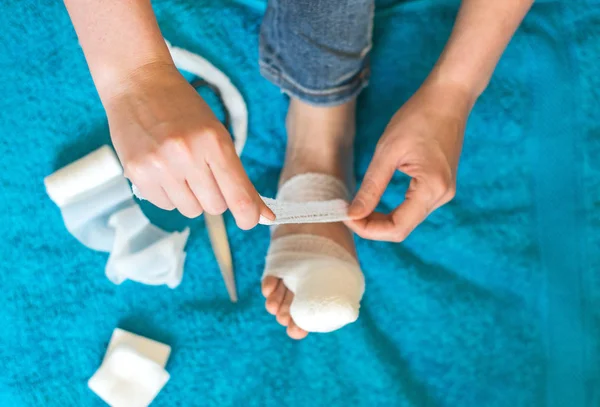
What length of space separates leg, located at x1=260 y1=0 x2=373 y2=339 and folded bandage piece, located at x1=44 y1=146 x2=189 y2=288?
16 centimetres

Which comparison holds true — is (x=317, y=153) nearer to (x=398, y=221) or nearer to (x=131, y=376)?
(x=398, y=221)

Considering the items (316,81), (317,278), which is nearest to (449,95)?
(316,81)

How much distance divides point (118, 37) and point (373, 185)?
0.32m

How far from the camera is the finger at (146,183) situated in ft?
1.52

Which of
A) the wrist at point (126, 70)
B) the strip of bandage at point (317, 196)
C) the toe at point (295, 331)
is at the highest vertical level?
the wrist at point (126, 70)

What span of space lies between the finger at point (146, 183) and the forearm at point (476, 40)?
1.22 feet

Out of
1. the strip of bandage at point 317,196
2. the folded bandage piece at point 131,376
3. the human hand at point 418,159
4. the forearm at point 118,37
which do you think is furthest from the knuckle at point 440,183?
the folded bandage piece at point 131,376

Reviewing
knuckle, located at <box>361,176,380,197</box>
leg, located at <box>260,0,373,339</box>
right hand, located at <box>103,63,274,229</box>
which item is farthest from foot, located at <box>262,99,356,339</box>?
right hand, located at <box>103,63,274,229</box>

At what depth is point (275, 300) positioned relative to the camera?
0.72 meters

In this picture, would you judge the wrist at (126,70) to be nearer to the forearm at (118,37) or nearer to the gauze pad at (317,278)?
the forearm at (118,37)

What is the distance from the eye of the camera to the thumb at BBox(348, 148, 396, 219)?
2.06 feet

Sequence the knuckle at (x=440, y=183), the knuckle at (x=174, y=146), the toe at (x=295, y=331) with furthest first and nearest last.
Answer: the toe at (x=295, y=331), the knuckle at (x=440, y=183), the knuckle at (x=174, y=146)

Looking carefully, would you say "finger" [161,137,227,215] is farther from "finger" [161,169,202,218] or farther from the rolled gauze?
the rolled gauze

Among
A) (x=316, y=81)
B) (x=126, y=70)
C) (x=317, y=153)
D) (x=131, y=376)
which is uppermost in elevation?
(x=126, y=70)
